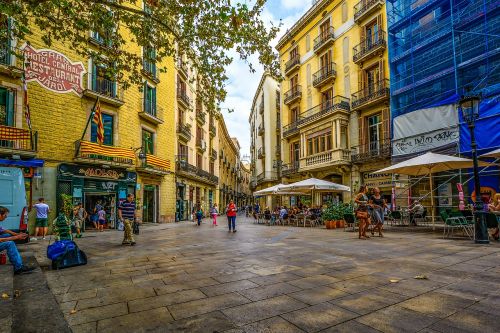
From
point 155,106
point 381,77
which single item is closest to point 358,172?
point 381,77

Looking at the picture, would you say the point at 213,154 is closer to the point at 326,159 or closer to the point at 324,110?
the point at 324,110

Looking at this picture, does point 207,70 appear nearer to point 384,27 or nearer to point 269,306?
point 269,306

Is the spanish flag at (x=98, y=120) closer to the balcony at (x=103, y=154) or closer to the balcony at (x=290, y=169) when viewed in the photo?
the balcony at (x=103, y=154)

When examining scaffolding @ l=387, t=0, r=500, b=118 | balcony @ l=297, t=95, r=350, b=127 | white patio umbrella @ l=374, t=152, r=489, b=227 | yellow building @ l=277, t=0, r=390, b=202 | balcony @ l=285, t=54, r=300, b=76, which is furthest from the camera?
balcony @ l=285, t=54, r=300, b=76

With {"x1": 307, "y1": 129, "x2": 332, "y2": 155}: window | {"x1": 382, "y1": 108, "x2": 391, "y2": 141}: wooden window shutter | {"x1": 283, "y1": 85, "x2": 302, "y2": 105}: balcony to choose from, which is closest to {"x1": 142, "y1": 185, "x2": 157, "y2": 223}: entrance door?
{"x1": 307, "y1": 129, "x2": 332, "y2": 155}: window

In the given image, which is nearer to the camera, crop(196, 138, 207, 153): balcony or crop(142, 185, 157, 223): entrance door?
crop(142, 185, 157, 223): entrance door

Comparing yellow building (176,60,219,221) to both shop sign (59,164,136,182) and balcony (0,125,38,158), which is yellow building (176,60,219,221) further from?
balcony (0,125,38,158)

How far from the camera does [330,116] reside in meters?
22.8

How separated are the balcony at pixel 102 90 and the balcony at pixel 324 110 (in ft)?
46.6

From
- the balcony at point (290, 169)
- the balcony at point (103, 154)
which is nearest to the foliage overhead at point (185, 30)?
the balcony at point (103, 154)

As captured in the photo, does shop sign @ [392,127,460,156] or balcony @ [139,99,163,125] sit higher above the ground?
balcony @ [139,99,163,125]

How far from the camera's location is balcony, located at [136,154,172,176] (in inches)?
771

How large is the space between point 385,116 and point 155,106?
15.6 metres

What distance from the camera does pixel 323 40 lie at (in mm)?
24672
